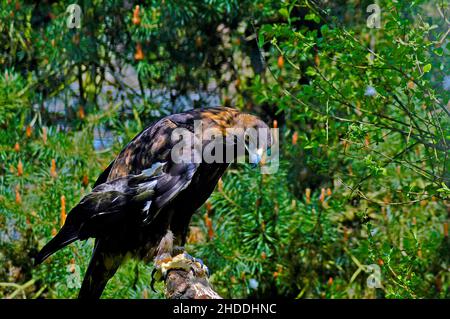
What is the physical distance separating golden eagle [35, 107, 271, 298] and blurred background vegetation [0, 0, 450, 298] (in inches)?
43.5

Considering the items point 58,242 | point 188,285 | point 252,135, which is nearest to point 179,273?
point 188,285

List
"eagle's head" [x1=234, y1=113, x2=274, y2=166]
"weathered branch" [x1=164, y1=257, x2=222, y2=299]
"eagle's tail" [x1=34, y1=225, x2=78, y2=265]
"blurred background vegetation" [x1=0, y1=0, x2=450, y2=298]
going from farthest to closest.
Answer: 1. "blurred background vegetation" [x1=0, y1=0, x2=450, y2=298]
2. "eagle's head" [x1=234, y1=113, x2=274, y2=166]
3. "eagle's tail" [x1=34, y1=225, x2=78, y2=265]
4. "weathered branch" [x1=164, y1=257, x2=222, y2=299]

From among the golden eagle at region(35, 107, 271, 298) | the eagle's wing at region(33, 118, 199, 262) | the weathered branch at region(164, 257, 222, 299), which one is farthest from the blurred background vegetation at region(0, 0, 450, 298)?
the weathered branch at region(164, 257, 222, 299)

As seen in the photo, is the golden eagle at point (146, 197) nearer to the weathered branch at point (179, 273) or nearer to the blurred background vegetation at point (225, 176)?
the weathered branch at point (179, 273)

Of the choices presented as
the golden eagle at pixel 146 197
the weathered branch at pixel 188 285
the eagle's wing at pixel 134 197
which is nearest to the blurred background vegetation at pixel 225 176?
the golden eagle at pixel 146 197

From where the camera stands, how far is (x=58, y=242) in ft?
9.68

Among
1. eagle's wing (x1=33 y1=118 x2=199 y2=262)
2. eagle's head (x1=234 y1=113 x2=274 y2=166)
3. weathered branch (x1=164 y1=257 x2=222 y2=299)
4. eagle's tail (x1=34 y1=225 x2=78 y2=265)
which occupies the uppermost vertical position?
eagle's head (x1=234 y1=113 x2=274 y2=166)

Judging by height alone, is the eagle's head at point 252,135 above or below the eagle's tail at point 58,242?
above

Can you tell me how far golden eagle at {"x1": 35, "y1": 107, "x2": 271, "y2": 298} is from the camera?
3.02 metres

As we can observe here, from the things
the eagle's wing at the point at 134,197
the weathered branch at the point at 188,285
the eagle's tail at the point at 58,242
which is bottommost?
the weathered branch at the point at 188,285

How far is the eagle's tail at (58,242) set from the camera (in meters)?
2.94

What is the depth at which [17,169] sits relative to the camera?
15.2ft

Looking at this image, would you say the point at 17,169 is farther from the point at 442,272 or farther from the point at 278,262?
the point at 442,272

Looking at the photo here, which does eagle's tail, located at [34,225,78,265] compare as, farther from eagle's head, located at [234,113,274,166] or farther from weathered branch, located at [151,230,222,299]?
eagle's head, located at [234,113,274,166]
